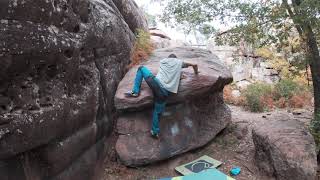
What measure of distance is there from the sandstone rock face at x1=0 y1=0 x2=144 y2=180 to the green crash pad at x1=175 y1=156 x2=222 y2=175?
1.95 m

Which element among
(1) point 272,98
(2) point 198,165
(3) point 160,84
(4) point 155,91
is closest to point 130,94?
(4) point 155,91

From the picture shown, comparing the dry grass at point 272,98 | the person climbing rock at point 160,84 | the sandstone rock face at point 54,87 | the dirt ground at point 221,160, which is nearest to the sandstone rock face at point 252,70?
the dry grass at point 272,98

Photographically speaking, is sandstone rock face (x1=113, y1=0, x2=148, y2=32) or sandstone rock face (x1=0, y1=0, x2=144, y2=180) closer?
sandstone rock face (x1=0, y1=0, x2=144, y2=180)

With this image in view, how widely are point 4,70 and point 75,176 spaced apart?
2.77m

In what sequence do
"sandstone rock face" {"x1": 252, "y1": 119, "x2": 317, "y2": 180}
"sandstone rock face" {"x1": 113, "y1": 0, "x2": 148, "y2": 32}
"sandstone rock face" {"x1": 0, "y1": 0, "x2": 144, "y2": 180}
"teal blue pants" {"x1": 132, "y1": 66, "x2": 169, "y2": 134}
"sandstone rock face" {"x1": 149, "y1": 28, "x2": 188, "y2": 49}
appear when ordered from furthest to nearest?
"sandstone rock face" {"x1": 149, "y1": 28, "x2": 188, "y2": 49}
"sandstone rock face" {"x1": 113, "y1": 0, "x2": 148, "y2": 32}
"teal blue pants" {"x1": 132, "y1": 66, "x2": 169, "y2": 134}
"sandstone rock face" {"x1": 252, "y1": 119, "x2": 317, "y2": 180}
"sandstone rock face" {"x1": 0, "y1": 0, "x2": 144, "y2": 180}

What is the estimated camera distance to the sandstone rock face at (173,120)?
24.9ft

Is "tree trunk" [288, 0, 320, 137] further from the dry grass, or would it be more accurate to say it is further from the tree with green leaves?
the dry grass

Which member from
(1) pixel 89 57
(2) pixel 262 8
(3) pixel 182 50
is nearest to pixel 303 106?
(3) pixel 182 50

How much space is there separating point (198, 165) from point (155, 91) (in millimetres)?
1951

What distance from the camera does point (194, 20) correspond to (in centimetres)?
877

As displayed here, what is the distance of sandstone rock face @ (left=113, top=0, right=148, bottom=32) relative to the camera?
1001 centimetres

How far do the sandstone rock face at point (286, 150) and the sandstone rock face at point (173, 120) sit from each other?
1.48m

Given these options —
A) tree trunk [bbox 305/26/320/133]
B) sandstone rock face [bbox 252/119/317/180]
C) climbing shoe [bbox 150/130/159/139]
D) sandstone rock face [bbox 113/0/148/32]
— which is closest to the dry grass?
tree trunk [bbox 305/26/320/133]

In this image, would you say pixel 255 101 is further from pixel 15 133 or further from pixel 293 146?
pixel 15 133
